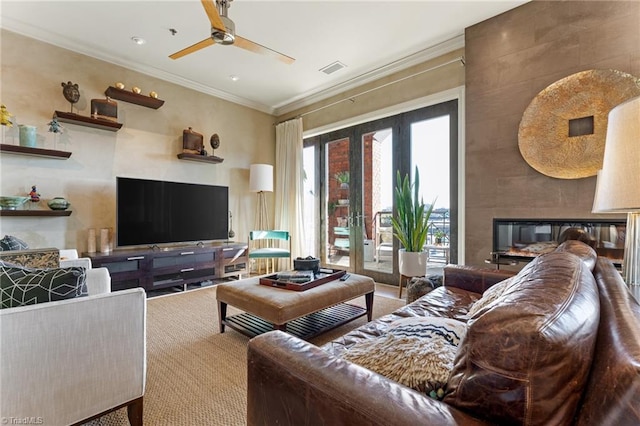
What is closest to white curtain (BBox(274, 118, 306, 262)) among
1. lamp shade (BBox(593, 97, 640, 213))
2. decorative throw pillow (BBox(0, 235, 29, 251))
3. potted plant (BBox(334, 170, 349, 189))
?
potted plant (BBox(334, 170, 349, 189))

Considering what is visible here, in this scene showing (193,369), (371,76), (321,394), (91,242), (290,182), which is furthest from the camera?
(290,182)

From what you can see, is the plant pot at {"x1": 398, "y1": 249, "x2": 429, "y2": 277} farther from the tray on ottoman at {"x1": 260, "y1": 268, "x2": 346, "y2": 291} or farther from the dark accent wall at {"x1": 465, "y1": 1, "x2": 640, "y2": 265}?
the tray on ottoman at {"x1": 260, "y1": 268, "x2": 346, "y2": 291}

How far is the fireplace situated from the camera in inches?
92.5

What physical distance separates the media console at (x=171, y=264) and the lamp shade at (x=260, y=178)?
3.18 ft

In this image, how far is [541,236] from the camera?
2658mm

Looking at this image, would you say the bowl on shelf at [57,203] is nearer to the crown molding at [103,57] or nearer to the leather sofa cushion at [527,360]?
the crown molding at [103,57]

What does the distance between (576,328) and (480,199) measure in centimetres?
273

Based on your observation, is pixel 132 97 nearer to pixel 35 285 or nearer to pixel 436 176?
pixel 35 285

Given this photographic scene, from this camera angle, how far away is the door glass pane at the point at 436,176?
140 inches

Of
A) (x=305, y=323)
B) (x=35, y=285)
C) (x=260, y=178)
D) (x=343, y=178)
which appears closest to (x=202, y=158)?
(x=260, y=178)

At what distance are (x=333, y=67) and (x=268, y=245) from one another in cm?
303

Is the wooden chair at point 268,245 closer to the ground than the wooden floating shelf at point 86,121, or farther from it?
closer to the ground

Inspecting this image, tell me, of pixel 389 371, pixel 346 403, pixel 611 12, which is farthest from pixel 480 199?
pixel 346 403

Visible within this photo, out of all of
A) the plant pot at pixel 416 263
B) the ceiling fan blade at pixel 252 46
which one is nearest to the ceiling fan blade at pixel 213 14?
the ceiling fan blade at pixel 252 46
